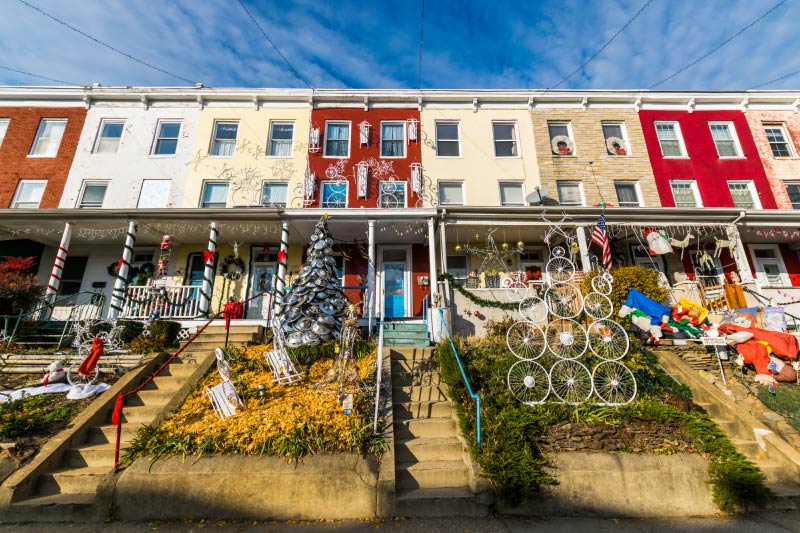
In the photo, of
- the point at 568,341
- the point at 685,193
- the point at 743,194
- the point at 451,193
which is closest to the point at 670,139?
the point at 685,193

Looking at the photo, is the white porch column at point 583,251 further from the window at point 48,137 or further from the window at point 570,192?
the window at point 48,137

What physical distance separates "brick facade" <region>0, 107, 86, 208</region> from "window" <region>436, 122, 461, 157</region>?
624 inches

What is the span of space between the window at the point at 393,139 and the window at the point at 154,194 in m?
9.33

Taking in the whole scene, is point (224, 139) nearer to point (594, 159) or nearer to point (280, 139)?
point (280, 139)

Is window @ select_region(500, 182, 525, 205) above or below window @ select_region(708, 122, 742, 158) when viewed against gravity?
below

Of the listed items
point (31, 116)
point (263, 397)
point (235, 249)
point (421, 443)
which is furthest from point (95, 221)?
point (421, 443)

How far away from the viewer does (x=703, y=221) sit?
12086mm

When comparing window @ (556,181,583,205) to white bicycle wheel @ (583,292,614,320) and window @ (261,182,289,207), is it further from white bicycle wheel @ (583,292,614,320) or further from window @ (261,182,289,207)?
window @ (261,182,289,207)

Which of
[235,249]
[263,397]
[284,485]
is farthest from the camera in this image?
[235,249]

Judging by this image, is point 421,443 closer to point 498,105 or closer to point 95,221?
point 95,221

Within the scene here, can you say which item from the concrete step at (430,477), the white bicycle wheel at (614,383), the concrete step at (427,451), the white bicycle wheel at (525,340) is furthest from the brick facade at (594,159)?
the concrete step at (430,477)

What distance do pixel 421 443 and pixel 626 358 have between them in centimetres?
501

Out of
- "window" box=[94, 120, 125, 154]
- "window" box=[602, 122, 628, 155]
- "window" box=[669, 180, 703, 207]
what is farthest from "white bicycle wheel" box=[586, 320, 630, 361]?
"window" box=[94, 120, 125, 154]

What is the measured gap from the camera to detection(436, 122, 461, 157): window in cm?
1530
